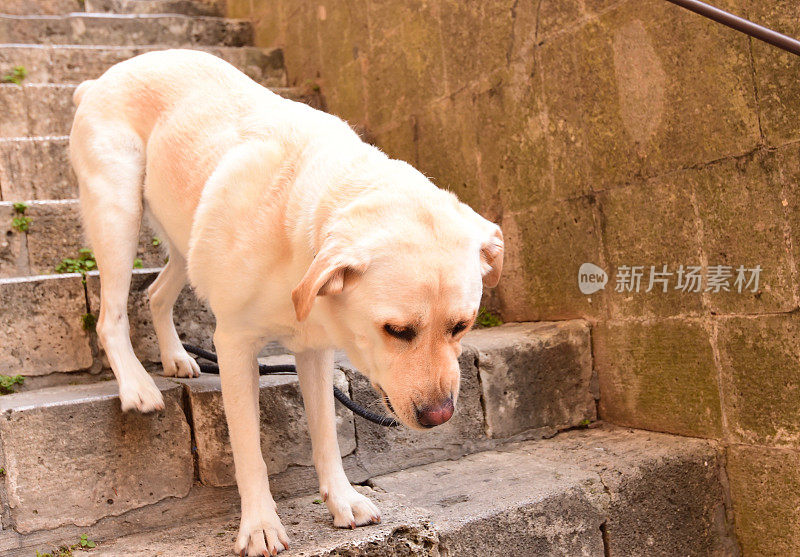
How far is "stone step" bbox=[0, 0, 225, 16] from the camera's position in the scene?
6.43m

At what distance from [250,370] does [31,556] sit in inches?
38.4

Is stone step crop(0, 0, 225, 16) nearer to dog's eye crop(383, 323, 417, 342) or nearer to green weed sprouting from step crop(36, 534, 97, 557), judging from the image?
green weed sprouting from step crop(36, 534, 97, 557)

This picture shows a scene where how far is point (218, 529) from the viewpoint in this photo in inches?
102

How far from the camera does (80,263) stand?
3.77m

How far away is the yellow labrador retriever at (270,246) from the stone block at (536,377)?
3.34 feet

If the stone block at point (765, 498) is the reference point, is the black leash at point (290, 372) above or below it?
above

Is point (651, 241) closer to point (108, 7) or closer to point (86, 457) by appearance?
point (86, 457)

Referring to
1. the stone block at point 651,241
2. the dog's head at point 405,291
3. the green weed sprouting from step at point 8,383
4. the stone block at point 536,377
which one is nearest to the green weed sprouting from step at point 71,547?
the green weed sprouting from step at point 8,383

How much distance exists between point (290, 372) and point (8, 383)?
1.15 metres

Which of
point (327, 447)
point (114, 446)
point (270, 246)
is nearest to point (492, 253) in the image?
point (270, 246)

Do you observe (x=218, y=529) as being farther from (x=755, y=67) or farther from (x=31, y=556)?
(x=755, y=67)

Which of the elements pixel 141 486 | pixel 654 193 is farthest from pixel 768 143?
pixel 141 486

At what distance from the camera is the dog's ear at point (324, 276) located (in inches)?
72.9

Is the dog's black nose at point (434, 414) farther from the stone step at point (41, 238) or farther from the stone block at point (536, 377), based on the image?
the stone step at point (41, 238)
